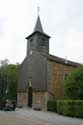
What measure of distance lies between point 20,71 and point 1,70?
11.7 metres

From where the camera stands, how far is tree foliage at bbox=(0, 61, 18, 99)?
53281mm

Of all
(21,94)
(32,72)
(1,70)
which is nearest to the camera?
(32,72)

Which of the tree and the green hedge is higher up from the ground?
the tree

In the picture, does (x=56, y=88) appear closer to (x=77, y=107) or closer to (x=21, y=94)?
(x=21, y=94)

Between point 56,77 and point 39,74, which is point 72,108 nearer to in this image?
point 56,77

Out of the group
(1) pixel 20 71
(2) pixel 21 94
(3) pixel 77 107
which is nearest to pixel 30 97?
(2) pixel 21 94

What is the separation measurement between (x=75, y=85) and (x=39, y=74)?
9.59 metres

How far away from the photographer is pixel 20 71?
46312 mm

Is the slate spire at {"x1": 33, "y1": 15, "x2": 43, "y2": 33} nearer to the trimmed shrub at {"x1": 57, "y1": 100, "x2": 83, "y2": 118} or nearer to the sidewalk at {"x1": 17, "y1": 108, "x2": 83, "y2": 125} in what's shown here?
the trimmed shrub at {"x1": 57, "y1": 100, "x2": 83, "y2": 118}

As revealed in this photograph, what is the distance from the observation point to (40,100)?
39250 mm

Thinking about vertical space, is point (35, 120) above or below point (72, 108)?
below

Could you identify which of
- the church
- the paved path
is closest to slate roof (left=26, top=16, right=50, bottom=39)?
the church

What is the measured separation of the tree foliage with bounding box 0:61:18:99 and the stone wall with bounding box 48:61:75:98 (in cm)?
1455

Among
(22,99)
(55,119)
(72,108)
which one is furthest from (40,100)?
(55,119)
